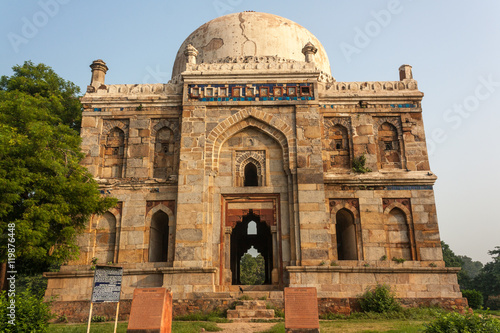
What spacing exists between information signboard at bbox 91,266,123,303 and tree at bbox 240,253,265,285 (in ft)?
91.4

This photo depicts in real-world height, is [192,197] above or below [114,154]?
below

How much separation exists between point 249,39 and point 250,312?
10505mm

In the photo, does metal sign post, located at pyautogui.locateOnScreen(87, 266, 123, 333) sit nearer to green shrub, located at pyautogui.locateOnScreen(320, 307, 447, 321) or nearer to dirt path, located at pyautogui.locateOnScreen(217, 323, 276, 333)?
→ dirt path, located at pyautogui.locateOnScreen(217, 323, 276, 333)

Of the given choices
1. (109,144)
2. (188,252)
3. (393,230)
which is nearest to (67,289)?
(188,252)

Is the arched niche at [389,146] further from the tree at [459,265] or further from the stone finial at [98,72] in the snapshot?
the tree at [459,265]

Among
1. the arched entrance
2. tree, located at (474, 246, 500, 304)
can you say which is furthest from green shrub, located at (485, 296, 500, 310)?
the arched entrance

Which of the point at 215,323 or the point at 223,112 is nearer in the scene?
the point at 215,323

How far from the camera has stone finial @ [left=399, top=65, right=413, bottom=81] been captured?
16.2m

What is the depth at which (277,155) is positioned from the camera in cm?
1473

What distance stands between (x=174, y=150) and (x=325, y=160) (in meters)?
5.18

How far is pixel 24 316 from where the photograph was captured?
7.96 m

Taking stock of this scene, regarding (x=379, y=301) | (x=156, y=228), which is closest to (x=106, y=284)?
(x=156, y=228)

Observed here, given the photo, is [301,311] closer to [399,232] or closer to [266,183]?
[266,183]

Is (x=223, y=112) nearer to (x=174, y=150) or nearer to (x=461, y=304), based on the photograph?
(x=174, y=150)
